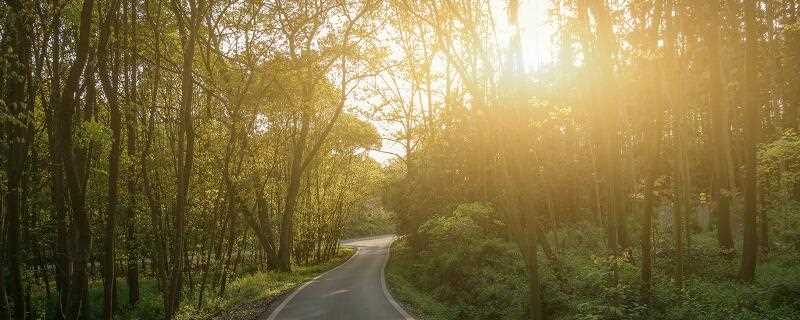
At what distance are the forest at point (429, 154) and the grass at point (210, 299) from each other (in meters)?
0.16

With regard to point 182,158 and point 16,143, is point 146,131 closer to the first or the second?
point 182,158

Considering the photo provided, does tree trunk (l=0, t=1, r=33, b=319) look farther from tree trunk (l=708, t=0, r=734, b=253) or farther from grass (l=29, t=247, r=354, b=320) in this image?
tree trunk (l=708, t=0, r=734, b=253)

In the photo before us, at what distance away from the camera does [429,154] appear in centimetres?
2491

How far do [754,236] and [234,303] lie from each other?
16434 millimetres

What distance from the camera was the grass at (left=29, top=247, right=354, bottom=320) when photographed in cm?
1566

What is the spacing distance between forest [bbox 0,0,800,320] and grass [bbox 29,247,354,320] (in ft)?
0.53

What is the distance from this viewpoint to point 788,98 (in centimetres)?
3022

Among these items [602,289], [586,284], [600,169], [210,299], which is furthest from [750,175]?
[210,299]

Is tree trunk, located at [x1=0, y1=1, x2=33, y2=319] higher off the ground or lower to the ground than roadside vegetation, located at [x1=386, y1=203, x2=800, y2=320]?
higher

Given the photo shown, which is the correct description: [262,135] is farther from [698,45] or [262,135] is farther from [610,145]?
[698,45]

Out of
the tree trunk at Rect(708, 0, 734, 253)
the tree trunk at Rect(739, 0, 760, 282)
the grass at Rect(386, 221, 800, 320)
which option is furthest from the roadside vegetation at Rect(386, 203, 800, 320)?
the tree trunk at Rect(708, 0, 734, 253)

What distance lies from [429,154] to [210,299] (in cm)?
1196

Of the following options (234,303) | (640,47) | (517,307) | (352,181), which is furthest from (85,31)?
(352,181)

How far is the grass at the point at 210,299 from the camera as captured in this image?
617 inches
